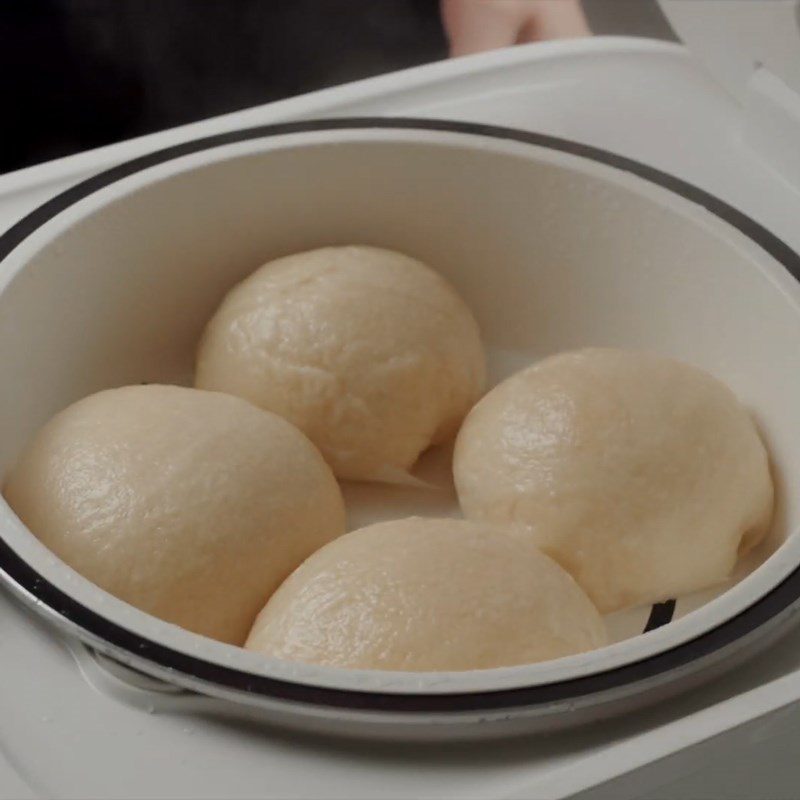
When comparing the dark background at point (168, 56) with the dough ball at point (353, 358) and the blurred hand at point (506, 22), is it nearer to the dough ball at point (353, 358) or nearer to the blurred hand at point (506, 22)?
the blurred hand at point (506, 22)

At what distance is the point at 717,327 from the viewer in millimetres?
979

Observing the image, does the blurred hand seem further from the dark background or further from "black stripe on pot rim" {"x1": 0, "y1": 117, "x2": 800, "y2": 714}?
"black stripe on pot rim" {"x1": 0, "y1": 117, "x2": 800, "y2": 714}

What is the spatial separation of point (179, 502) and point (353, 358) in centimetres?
22

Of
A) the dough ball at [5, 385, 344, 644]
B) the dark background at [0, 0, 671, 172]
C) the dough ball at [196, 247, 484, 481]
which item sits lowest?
the dough ball at [5, 385, 344, 644]

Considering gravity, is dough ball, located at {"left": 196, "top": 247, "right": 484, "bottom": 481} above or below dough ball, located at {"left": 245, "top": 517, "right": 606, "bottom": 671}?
above

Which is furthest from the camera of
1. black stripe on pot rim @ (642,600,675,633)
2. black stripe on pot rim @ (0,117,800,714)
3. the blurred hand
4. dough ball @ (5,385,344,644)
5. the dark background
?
the dark background

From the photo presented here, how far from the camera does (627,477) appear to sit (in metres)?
0.83

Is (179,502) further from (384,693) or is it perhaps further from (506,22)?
(506,22)

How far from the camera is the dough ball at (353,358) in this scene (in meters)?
0.94

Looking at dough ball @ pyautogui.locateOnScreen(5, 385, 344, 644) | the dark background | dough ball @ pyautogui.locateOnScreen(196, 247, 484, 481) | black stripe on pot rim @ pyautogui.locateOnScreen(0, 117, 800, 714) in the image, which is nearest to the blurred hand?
the dark background

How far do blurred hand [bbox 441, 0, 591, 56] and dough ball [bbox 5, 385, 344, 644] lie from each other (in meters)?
0.61

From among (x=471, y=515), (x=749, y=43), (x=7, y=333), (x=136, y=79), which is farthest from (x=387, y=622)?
(x=136, y=79)

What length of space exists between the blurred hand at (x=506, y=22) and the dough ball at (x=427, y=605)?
67 cm

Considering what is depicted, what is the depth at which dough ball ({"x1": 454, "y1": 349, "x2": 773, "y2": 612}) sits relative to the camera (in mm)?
821
